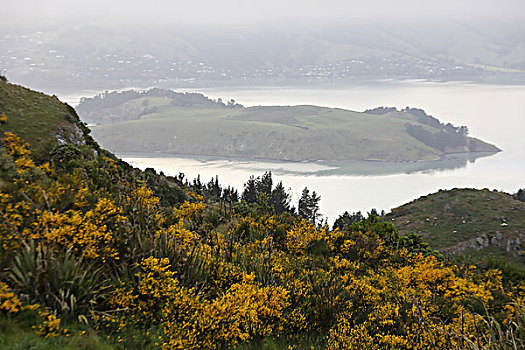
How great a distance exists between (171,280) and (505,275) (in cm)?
1708

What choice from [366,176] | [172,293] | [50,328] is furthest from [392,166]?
[50,328]

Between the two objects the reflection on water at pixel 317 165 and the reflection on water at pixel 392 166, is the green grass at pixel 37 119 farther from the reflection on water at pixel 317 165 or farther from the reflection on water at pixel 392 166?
the reflection on water at pixel 392 166

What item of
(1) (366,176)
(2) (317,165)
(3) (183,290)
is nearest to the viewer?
(3) (183,290)

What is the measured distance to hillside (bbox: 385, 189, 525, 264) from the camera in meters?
34.2

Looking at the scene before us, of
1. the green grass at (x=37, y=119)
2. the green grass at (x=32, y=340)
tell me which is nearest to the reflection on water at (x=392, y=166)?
the green grass at (x=37, y=119)

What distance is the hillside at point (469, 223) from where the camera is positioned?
112 ft

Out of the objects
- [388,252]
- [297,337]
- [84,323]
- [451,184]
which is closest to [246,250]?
[297,337]

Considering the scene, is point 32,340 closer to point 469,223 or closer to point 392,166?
point 469,223

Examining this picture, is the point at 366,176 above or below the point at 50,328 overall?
below

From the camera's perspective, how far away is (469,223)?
43.7m

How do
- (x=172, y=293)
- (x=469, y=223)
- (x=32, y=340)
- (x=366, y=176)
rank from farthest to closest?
1. (x=366, y=176)
2. (x=469, y=223)
3. (x=172, y=293)
4. (x=32, y=340)

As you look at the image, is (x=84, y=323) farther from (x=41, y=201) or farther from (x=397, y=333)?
(x=397, y=333)

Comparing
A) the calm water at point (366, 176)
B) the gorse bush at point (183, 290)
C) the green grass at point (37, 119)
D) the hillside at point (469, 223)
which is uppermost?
the green grass at point (37, 119)

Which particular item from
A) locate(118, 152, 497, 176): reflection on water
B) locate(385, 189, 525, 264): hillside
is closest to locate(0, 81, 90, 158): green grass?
locate(385, 189, 525, 264): hillside
